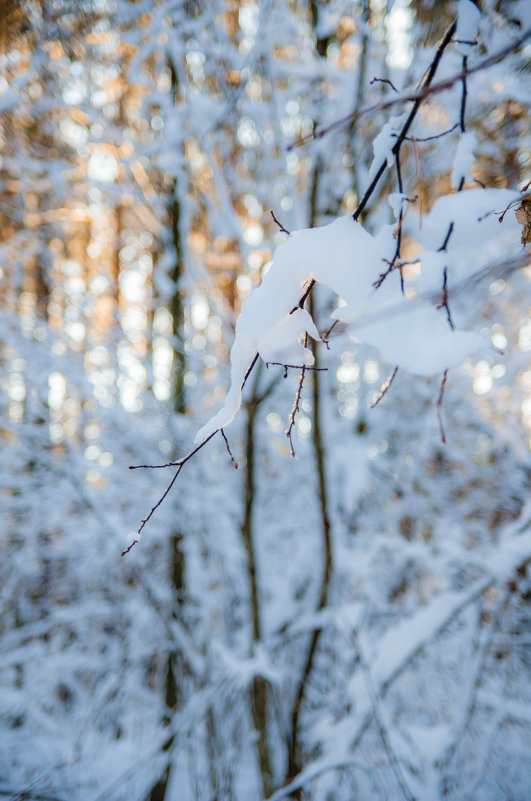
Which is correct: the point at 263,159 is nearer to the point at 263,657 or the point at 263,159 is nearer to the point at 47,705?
the point at 263,657

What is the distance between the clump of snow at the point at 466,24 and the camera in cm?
66

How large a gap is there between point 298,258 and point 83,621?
3475mm

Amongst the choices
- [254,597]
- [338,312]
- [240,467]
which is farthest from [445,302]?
[254,597]

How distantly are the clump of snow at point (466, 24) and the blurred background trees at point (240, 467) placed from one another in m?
1.46

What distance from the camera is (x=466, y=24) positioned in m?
0.67

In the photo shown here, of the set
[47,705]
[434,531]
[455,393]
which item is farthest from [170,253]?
[47,705]

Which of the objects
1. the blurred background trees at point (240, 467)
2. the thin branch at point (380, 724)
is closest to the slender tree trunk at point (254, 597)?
the blurred background trees at point (240, 467)

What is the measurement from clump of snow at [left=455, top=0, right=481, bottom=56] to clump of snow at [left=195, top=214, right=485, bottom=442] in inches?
14.0

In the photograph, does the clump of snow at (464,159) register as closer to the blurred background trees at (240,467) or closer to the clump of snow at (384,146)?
the clump of snow at (384,146)

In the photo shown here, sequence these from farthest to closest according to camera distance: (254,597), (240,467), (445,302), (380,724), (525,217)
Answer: (240,467) → (254,597) → (380,724) → (525,217) → (445,302)

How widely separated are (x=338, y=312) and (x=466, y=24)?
545 millimetres

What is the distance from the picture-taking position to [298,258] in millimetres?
615

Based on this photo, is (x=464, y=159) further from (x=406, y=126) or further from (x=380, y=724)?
(x=380, y=724)

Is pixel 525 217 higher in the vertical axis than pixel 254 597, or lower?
higher
